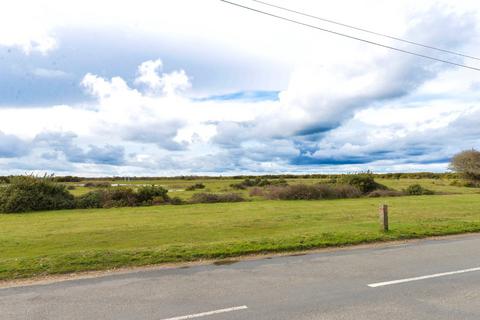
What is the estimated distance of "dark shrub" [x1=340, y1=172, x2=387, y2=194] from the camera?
44.4 m

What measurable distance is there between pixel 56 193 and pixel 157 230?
19.6 m

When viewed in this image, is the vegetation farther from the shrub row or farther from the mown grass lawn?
the shrub row

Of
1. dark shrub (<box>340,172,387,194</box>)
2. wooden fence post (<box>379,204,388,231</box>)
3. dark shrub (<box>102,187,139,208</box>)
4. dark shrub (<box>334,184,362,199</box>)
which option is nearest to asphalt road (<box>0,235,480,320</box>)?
wooden fence post (<box>379,204,388,231</box>)

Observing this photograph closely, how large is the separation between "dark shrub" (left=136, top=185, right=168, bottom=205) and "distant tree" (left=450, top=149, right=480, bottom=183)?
5868 cm

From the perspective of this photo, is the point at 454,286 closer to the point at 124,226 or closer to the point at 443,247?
the point at 443,247

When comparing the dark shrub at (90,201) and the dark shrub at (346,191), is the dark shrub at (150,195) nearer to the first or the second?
the dark shrub at (90,201)

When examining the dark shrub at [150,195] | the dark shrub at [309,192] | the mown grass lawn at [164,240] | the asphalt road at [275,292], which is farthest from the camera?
→ the dark shrub at [309,192]

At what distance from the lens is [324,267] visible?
8766mm

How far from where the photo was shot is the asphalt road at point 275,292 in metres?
5.78

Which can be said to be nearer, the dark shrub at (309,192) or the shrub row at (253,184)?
the dark shrub at (309,192)

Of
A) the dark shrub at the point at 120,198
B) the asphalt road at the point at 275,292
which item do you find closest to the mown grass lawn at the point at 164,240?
the asphalt road at the point at 275,292

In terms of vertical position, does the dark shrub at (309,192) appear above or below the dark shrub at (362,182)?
below

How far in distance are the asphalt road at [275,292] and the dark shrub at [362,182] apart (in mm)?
35634

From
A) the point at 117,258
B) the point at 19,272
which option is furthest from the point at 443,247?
the point at 19,272
